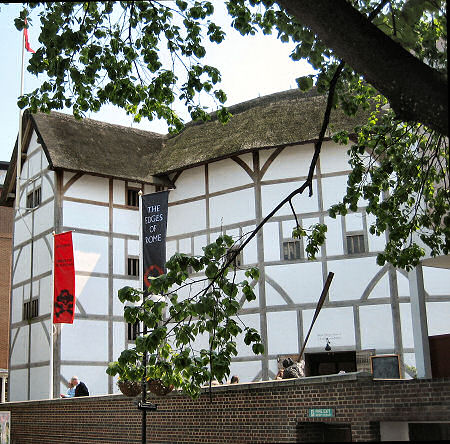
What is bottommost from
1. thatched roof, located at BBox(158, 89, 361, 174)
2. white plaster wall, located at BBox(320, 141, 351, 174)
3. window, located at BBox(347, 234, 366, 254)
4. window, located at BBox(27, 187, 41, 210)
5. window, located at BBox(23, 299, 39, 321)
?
window, located at BBox(23, 299, 39, 321)

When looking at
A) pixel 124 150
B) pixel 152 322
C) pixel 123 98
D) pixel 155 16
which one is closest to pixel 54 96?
pixel 123 98

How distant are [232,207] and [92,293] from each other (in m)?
5.24

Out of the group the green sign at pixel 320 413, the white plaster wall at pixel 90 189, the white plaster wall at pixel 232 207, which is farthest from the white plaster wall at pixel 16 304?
the green sign at pixel 320 413

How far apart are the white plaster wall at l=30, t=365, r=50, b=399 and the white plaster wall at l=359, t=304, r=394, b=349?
9.37 m

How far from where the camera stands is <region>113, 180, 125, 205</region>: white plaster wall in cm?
2520

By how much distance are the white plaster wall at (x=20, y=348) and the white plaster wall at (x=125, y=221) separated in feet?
15.2

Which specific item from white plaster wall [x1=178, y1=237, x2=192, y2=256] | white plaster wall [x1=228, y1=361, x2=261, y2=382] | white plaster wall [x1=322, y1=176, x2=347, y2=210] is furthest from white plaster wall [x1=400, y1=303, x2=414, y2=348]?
white plaster wall [x1=178, y1=237, x2=192, y2=256]

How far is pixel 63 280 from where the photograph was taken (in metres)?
22.3

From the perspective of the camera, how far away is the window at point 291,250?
21.5 metres

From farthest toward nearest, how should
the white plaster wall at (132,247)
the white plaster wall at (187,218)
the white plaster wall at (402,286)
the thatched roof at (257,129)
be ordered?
the white plaster wall at (132,247) → the white plaster wall at (187,218) → the thatched roof at (257,129) → the white plaster wall at (402,286)

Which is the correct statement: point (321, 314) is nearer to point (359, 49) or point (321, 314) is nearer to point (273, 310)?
point (273, 310)

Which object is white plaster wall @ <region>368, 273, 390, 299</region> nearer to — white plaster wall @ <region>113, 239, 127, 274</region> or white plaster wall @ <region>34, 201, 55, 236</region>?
white plaster wall @ <region>113, 239, 127, 274</region>

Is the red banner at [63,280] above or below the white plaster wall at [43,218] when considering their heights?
below

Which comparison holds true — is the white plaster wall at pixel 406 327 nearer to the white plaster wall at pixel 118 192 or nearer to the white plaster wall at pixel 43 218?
the white plaster wall at pixel 118 192
